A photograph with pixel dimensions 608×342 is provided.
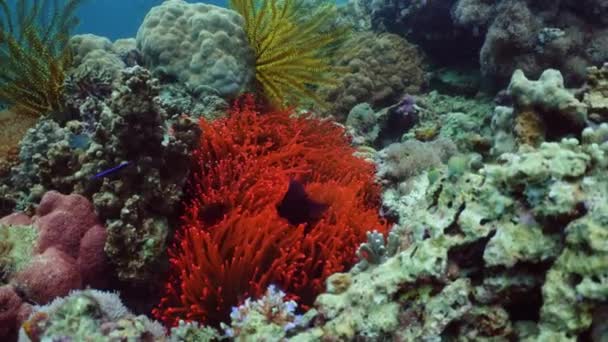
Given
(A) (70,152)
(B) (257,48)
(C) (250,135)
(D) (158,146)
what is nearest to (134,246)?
(D) (158,146)

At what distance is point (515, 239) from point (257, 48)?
4585 mm

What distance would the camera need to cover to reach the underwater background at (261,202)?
7.31ft

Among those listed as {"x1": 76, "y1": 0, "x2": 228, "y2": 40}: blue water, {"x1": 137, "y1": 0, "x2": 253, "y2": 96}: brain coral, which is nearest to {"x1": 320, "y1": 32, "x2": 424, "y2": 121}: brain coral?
{"x1": 137, "y1": 0, "x2": 253, "y2": 96}: brain coral

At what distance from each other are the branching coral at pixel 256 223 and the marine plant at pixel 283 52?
1238mm

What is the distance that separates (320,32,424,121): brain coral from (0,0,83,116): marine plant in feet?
14.9

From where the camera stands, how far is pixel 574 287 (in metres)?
2.02

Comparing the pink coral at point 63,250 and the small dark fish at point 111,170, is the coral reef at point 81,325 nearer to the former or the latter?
the pink coral at point 63,250

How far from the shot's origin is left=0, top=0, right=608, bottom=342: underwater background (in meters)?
2.23

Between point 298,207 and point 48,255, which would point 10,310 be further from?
point 298,207

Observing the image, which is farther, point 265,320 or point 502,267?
point 265,320

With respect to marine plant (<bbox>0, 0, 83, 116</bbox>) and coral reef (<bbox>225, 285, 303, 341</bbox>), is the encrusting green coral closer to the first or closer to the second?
coral reef (<bbox>225, 285, 303, 341</bbox>)

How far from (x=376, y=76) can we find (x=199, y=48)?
167 inches

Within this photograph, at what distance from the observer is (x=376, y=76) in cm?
915

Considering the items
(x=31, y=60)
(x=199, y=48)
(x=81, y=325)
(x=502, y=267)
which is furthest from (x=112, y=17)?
(x=502, y=267)
